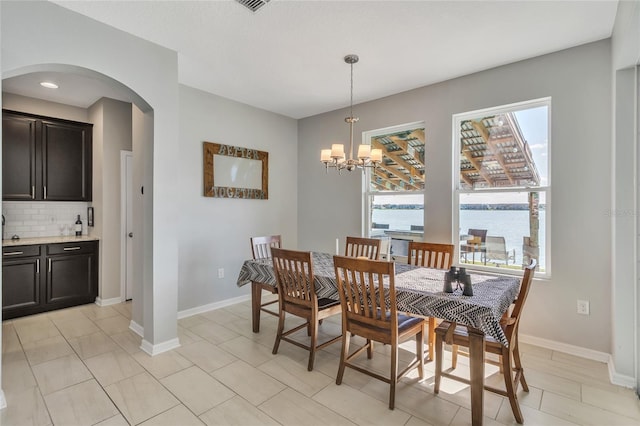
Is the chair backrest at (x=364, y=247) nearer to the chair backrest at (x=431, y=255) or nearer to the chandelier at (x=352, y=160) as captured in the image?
the chair backrest at (x=431, y=255)

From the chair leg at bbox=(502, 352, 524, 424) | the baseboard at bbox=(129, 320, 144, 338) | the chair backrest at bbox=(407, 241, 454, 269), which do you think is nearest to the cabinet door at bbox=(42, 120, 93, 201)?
the baseboard at bbox=(129, 320, 144, 338)

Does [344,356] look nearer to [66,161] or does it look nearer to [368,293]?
[368,293]

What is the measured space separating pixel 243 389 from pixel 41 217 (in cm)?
389

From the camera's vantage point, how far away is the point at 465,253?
136 inches

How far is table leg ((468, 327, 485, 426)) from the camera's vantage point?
5.93 ft

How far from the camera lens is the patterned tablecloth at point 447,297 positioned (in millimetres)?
1764

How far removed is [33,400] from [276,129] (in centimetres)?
396

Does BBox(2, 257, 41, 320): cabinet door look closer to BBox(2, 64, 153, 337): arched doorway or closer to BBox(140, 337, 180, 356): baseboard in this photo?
BBox(2, 64, 153, 337): arched doorway

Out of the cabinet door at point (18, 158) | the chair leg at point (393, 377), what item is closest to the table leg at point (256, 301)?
the chair leg at point (393, 377)

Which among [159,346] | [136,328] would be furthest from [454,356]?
[136,328]

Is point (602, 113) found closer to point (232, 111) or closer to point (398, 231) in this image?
point (398, 231)

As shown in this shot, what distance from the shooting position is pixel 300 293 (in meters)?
2.62

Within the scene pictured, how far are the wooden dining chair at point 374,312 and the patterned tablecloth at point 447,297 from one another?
0.42 ft

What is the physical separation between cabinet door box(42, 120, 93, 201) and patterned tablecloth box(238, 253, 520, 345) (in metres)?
3.72
